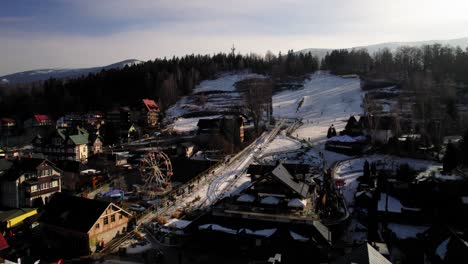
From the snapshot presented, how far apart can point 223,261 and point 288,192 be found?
21.3ft

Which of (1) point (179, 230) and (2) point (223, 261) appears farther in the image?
(1) point (179, 230)

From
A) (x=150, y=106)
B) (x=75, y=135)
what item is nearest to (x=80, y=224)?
(x=75, y=135)

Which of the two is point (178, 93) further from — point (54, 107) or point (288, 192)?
point (288, 192)

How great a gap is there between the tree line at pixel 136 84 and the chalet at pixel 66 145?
3194 centimetres

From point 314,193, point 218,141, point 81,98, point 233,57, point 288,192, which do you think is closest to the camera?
point 288,192

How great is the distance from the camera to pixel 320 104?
241ft

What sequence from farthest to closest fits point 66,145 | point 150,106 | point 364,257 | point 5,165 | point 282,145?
1. point 150,106
2. point 66,145
3. point 282,145
4. point 5,165
5. point 364,257

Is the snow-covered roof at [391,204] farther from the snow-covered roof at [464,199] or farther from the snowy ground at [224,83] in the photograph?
the snowy ground at [224,83]

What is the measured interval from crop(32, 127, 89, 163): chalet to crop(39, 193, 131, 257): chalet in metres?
22.4

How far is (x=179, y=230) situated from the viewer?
2248cm

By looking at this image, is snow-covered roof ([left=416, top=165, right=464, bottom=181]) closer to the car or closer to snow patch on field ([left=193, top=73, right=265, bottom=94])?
the car

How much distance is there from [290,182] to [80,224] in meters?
12.9

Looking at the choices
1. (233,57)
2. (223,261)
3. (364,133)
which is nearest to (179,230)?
(223,261)

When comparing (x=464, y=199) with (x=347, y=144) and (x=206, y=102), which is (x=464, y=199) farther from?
(x=206, y=102)
